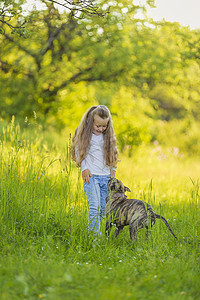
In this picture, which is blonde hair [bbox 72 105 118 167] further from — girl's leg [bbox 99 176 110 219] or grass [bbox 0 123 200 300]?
grass [bbox 0 123 200 300]

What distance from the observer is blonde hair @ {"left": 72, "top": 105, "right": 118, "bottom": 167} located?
5152 millimetres

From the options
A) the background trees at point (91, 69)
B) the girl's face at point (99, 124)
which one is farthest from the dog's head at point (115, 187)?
the background trees at point (91, 69)

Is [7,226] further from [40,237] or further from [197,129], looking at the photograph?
[197,129]

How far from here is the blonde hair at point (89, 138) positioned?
5.15m

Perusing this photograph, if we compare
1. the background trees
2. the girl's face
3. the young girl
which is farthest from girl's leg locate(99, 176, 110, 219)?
the background trees

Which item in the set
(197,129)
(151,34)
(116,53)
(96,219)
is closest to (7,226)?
(96,219)

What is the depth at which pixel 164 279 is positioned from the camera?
11.5 feet

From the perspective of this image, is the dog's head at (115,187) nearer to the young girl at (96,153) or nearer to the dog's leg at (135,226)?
the young girl at (96,153)

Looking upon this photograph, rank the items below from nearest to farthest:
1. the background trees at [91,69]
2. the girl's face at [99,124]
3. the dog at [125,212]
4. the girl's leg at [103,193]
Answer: the dog at [125,212] → the girl's face at [99,124] → the girl's leg at [103,193] → the background trees at [91,69]

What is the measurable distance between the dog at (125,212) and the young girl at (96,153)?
0.20 meters

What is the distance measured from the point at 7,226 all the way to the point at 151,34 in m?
12.4

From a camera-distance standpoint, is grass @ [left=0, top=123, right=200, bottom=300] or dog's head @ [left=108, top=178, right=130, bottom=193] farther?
dog's head @ [left=108, top=178, right=130, bottom=193]

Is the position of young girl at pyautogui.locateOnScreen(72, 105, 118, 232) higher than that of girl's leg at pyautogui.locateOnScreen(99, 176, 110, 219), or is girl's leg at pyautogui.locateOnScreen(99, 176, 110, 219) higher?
young girl at pyautogui.locateOnScreen(72, 105, 118, 232)

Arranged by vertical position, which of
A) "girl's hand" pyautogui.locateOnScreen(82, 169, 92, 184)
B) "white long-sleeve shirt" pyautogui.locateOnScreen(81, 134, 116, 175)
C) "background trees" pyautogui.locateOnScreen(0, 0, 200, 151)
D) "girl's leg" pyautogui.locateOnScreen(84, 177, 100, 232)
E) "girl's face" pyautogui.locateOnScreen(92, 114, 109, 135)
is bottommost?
"girl's leg" pyautogui.locateOnScreen(84, 177, 100, 232)
